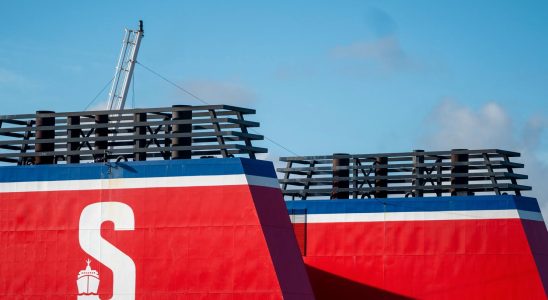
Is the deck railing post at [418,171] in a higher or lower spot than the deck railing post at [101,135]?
higher

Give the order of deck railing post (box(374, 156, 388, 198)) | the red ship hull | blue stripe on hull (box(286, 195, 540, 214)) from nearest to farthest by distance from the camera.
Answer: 1. the red ship hull
2. blue stripe on hull (box(286, 195, 540, 214))
3. deck railing post (box(374, 156, 388, 198))

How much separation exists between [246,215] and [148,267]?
276 centimetres

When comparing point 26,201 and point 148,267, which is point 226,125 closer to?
point 148,267

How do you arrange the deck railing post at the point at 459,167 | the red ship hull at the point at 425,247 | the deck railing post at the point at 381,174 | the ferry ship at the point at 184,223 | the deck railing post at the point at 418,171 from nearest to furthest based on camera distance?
the ferry ship at the point at 184,223 → the red ship hull at the point at 425,247 → the deck railing post at the point at 459,167 → the deck railing post at the point at 418,171 → the deck railing post at the point at 381,174

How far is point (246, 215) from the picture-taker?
25.9 m

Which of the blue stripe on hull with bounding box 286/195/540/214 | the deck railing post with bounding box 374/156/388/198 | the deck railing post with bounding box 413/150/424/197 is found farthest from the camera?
the deck railing post with bounding box 374/156/388/198

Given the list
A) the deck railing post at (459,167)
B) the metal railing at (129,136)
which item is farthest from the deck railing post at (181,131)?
the deck railing post at (459,167)

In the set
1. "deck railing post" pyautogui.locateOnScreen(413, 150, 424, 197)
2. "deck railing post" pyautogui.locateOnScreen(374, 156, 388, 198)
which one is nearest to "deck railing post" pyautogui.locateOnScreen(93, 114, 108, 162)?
"deck railing post" pyautogui.locateOnScreen(374, 156, 388, 198)

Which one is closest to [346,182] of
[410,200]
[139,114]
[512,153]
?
[410,200]

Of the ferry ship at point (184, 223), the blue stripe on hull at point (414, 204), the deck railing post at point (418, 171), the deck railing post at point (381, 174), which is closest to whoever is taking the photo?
the ferry ship at point (184, 223)

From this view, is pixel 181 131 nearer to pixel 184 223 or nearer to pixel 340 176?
pixel 184 223

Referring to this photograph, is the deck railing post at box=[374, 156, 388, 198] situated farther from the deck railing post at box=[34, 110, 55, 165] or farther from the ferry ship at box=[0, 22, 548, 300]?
the deck railing post at box=[34, 110, 55, 165]

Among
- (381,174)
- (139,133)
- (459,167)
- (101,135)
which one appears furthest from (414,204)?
(101,135)

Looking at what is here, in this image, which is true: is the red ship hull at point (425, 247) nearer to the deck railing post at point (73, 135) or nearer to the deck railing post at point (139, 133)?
the deck railing post at point (139, 133)
